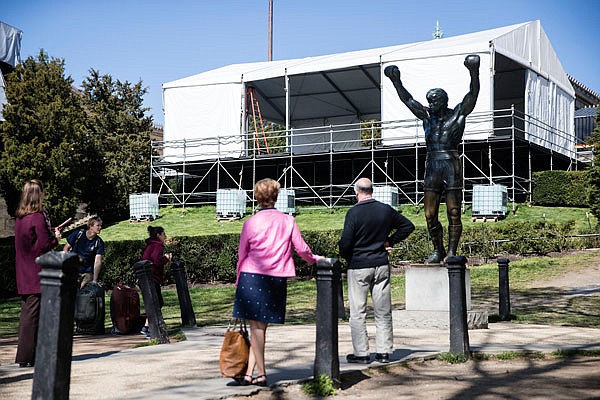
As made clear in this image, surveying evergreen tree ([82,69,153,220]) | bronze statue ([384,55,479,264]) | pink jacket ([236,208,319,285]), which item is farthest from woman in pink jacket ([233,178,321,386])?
evergreen tree ([82,69,153,220])

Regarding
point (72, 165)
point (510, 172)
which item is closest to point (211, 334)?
point (510, 172)

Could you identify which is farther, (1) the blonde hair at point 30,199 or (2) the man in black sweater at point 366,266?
(1) the blonde hair at point 30,199

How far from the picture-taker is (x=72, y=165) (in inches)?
1286

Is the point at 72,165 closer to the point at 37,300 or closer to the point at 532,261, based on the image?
the point at 532,261

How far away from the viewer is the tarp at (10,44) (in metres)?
35.3

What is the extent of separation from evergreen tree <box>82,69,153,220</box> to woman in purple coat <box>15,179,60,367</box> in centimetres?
2850

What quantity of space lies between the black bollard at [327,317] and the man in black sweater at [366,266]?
0.94 metres

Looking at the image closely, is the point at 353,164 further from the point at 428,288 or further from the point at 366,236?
the point at 366,236

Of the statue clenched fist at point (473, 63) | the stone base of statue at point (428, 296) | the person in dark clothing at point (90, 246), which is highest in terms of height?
the statue clenched fist at point (473, 63)

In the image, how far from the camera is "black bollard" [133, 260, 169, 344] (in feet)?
28.4

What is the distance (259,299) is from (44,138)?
2920cm

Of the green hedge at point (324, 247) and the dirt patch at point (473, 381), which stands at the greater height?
the green hedge at point (324, 247)

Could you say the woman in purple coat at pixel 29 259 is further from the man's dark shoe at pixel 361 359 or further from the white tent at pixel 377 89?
the white tent at pixel 377 89

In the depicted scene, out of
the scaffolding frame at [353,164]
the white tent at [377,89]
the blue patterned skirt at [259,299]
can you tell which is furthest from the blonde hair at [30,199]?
the white tent at [377,89]
